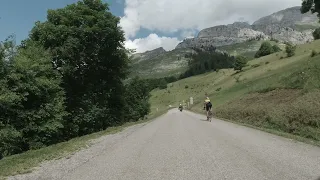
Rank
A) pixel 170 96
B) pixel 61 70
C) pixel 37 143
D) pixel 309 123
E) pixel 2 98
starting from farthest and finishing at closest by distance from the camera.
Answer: pixel 170 96 < pixel 61 70 < pixel 37 143 < pixel 2 98 < pixel 309 123

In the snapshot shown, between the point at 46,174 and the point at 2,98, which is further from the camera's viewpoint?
the point at 2,98

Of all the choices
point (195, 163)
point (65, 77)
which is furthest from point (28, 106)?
point (195, 163)

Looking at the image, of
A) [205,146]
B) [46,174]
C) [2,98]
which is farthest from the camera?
[2,98]

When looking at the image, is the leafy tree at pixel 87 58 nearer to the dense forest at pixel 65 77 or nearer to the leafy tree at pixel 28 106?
the dense forest at pixel 65 77

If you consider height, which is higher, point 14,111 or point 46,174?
point 14,111

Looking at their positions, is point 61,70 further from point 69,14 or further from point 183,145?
point 183,145

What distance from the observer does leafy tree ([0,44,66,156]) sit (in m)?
23.6

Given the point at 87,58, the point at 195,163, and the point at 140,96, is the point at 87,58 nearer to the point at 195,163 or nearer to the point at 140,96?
the point at 195,163

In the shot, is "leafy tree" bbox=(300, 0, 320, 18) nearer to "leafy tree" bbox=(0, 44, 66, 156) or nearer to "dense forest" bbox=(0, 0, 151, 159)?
"dense forest" bbox=(0, 0, 151, 159)

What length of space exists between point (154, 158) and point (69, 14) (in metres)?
28.4

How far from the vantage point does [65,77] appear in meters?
36.2

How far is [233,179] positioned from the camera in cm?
726

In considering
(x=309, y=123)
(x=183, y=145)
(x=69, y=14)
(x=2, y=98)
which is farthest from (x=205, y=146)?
(x=69, y=14)

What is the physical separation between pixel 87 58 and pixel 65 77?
9.86 feet
